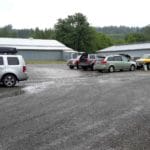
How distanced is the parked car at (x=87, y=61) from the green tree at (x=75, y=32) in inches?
2023

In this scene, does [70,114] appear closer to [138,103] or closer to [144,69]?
[138,103]

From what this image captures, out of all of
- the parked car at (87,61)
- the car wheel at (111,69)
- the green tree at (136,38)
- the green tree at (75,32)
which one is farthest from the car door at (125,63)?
the green tree at (136,38)

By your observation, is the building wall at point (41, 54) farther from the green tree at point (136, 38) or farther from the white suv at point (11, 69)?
the white suv at point (11, 69)

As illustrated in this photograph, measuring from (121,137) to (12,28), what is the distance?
572ft

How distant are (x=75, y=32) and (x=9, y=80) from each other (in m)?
71.6

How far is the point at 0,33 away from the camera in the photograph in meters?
144

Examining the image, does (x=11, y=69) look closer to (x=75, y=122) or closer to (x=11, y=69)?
(x=11, y=69)

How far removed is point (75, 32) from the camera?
3541 inches

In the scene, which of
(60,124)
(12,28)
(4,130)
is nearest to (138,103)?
(60,124)

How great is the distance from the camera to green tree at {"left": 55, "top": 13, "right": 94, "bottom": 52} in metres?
89.1

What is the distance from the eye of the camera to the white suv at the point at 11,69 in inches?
750

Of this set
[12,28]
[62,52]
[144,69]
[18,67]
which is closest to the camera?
[18,67]

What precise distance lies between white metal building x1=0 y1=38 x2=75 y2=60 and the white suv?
48.9 m

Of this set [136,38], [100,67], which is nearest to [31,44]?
[100,67]
